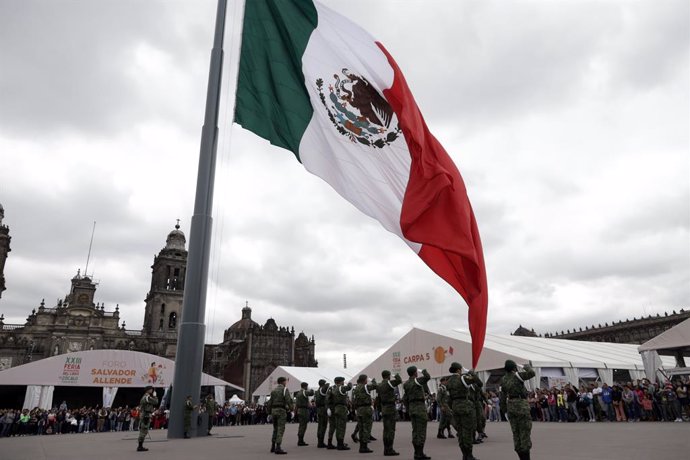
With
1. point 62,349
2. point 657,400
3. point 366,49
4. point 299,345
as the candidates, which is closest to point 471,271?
point 366,49

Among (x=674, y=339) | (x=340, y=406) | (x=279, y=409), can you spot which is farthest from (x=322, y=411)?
(x=674, y=339)

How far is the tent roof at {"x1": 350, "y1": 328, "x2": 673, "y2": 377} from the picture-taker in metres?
22.9

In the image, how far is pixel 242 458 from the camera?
8625 millimetres

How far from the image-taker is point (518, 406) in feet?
24.6

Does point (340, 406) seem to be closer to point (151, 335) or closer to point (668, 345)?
point (668, 345)

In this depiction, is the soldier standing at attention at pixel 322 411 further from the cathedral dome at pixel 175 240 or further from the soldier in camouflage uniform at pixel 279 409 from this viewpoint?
the cathedral dome at pixel 175 240

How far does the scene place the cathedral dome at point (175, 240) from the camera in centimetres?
7931

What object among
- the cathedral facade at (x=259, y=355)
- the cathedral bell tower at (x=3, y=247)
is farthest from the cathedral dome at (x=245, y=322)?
the cathedral bell tower at (x=3, y=247)

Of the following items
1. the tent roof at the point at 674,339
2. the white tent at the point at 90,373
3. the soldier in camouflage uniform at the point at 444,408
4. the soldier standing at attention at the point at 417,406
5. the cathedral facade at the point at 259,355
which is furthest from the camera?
the cathedral facade at the point at 259,355

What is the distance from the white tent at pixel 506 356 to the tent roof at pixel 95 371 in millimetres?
14718

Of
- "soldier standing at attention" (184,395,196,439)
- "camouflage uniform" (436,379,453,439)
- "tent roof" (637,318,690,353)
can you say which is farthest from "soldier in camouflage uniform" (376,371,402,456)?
"tent roof" (637,318,690,353)

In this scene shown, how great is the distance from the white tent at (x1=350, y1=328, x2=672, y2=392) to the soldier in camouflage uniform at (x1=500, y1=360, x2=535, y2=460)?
585 inches

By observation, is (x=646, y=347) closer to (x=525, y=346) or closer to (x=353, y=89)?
(x=525, y=346)

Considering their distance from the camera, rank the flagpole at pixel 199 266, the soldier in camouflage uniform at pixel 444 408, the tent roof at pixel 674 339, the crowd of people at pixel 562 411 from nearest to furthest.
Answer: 1. the flagpole at pixel 199 266
2. the soldier in camouflage uniform at pixel 444 408
3. the crowd of people at pixel 562 411
4. the tent roof at pixel 674 339
